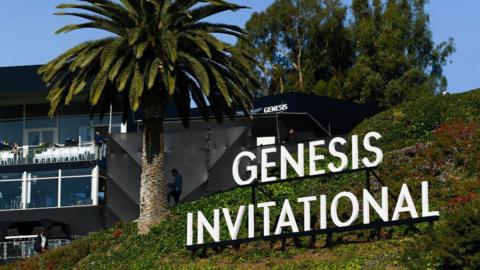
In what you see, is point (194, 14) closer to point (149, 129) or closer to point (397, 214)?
point (149, 129)

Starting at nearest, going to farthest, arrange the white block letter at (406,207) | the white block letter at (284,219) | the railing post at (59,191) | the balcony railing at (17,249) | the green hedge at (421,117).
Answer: the white block letter at (406,207), the white block letter at (284,219), the green hedge at (421,117), the balcony railing at (17,249), the railing post at (59,191)

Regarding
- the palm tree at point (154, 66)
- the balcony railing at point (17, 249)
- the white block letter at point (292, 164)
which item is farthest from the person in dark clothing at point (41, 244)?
the white block letter at point (292, 164)

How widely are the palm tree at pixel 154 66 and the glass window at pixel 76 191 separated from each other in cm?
1077

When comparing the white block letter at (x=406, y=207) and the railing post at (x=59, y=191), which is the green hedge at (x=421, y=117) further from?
the railing post at (x=59, y=191)

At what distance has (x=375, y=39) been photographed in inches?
2874

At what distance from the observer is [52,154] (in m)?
53.8

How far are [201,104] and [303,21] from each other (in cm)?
3565

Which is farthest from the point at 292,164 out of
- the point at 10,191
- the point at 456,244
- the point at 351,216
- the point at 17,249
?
the point at 10,191

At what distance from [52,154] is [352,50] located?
30.6 m

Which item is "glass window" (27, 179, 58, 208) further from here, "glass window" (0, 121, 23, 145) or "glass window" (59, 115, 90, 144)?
"glass window" (0, 121, 23, 145)

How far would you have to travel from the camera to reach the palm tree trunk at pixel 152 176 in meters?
40.8

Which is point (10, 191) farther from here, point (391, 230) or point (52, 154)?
point (391, 230)

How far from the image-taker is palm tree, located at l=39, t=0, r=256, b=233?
39.2 m

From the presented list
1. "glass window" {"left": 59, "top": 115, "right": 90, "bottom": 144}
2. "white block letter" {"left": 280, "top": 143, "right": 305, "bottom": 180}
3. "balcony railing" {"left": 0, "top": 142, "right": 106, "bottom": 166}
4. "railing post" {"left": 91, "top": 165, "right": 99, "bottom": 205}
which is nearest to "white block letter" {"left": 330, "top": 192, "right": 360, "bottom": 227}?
"white block letter" {"left": 280, "top": 143, "right": 305, "bottom": 180}
